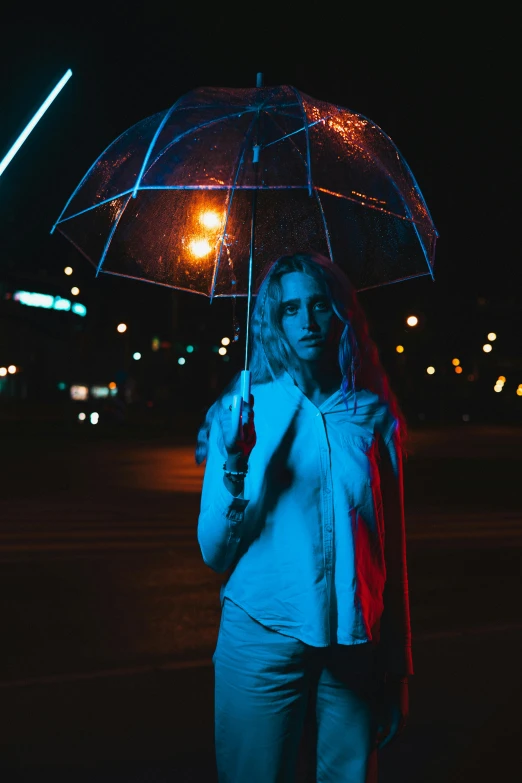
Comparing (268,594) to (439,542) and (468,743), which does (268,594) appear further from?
(439,542)

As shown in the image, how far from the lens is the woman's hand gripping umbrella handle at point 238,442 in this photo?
6.98ft

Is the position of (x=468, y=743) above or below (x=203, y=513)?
below

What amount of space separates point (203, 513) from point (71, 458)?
21006 mm

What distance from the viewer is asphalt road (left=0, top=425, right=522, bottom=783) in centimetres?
430

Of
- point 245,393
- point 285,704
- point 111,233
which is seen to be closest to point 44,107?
point 111,233

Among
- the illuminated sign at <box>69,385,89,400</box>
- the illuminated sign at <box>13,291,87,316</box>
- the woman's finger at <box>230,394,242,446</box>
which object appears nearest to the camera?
the woman's finger at <box>230,394,242,446</box>

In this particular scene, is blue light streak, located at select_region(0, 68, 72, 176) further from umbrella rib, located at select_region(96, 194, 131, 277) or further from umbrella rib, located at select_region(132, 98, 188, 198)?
umbrella rib, located at select_region(132, 98, 188, 198)

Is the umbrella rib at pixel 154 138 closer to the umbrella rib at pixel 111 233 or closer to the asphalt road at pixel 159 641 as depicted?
the umbrella rib at pixel 111 233

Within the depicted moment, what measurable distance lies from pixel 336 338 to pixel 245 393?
1.31 feet

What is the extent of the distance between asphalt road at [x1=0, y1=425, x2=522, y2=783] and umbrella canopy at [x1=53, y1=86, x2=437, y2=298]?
2.32 meters

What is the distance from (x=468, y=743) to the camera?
4.48m

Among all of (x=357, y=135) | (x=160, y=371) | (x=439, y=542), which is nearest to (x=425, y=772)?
(x=357, y=135)

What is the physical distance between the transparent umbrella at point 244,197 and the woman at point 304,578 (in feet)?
2.82

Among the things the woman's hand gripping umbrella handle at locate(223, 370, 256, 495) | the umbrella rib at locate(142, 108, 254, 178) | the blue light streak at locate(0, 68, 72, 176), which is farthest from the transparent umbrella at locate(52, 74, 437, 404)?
the blue light streak at locate(0, 68, 72, 176)
